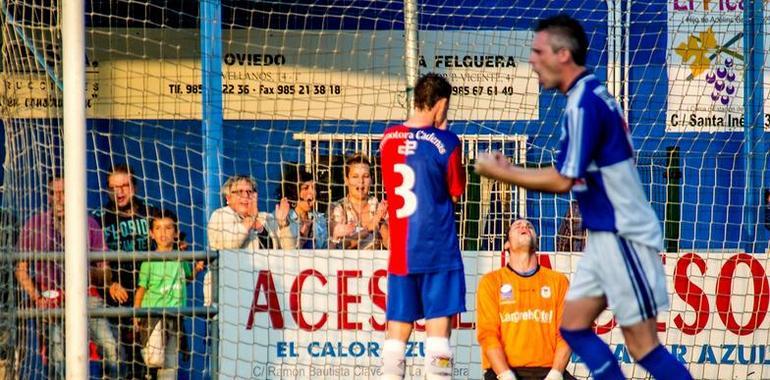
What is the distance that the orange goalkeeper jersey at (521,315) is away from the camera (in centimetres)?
846

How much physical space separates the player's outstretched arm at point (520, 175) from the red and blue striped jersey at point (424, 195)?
1991mm

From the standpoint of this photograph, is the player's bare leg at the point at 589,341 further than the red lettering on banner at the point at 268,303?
No

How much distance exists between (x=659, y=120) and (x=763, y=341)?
7.35 feet

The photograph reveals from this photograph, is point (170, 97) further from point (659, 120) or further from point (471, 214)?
point (659, 120)

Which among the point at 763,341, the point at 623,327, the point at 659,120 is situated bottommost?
the point at 763,341

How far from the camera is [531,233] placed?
28.2 ft

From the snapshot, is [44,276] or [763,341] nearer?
[44,276]

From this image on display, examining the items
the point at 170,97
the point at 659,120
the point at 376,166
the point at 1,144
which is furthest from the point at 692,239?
the point at 1,144

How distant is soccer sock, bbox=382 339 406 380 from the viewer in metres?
7.51

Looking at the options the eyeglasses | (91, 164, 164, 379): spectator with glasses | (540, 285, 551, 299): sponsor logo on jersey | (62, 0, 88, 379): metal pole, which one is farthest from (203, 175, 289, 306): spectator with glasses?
(62, 0, 88, 379): metal pole

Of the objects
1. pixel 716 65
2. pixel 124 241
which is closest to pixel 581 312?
pixel 124 241

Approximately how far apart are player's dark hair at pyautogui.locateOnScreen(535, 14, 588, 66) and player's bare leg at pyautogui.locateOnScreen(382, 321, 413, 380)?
93.1 inches

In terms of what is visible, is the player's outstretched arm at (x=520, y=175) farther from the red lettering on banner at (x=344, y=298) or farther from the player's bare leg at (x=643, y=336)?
the red lettering on banner at (x=344, y=298)

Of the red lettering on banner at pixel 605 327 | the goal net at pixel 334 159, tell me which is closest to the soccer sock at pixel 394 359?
the goal net at pixel 334 159
